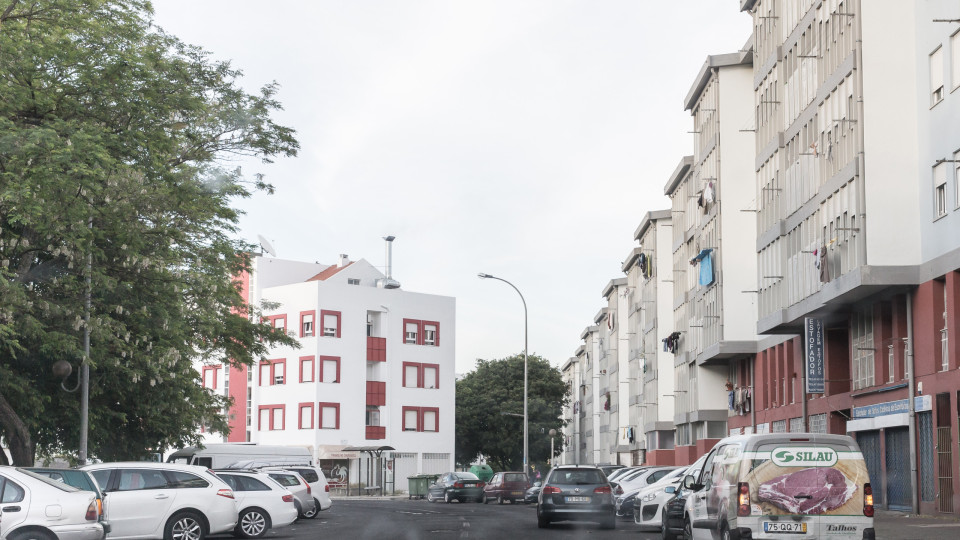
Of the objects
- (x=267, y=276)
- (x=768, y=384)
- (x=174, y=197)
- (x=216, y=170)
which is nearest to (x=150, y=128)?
(x=174, y=197)

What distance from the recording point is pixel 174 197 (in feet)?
84.6

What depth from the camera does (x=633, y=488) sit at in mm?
35031

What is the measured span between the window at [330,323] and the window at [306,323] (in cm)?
73

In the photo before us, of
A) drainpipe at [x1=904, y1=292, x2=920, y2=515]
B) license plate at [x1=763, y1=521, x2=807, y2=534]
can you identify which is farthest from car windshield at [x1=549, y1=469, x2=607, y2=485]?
license plate at [x1=763, y1=521, x2=807, y2=534]

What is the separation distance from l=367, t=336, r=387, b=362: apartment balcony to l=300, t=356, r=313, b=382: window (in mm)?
4481

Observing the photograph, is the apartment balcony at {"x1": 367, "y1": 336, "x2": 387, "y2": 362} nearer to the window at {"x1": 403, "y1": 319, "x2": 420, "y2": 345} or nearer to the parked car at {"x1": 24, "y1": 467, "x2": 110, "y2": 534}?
the window at {"x1": 403, "y1": 319, "x2": 420, "y2": 345}

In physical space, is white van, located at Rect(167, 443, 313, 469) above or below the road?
above

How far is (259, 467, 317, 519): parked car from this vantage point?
35.2 metres

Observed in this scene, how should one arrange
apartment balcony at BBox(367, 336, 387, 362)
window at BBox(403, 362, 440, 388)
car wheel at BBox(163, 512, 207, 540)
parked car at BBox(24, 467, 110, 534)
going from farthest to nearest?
window at BBox(403, 362, 440, 388), apartment balcony at BBox(367, 336, 387, 362), car wheel at BBox(163, 512, 207, 540), parked car at BBox(24, 467, 110, 534)

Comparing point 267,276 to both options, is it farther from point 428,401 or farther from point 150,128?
point 150,128

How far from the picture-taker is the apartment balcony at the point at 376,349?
264 ft

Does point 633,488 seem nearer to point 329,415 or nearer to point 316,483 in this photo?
point 316,483

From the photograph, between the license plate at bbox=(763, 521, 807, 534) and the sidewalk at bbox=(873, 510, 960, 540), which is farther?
the sidewalk at bbox=(873, 510, 960, 540)

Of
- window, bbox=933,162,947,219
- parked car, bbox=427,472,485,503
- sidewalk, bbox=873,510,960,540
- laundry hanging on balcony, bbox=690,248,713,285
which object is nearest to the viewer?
sidewalk, bbox=873,510,960,540
